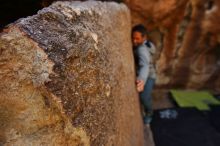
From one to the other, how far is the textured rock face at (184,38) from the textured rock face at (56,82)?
2.05m

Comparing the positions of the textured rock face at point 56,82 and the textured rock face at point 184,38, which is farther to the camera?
the textured rock face at point 184,38

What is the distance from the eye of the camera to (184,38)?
4.29m

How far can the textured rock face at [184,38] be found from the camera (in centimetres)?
389

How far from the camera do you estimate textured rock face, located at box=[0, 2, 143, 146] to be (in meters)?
1.32

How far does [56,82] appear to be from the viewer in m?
1.35

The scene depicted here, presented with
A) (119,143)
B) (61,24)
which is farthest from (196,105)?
(61,24)

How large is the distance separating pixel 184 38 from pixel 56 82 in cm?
325

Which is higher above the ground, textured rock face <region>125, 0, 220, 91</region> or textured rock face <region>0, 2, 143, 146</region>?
textured rock face <region>0, 2, 143, 146</region>

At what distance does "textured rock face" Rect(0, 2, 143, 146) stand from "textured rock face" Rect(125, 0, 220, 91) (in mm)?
2054

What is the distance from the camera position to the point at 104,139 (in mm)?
1694

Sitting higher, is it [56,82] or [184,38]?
[56,82]

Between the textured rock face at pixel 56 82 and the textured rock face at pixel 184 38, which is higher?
the textured rock face at pixel 56 82

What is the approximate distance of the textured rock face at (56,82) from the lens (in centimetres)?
132

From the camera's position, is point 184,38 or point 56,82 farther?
point 184,38
